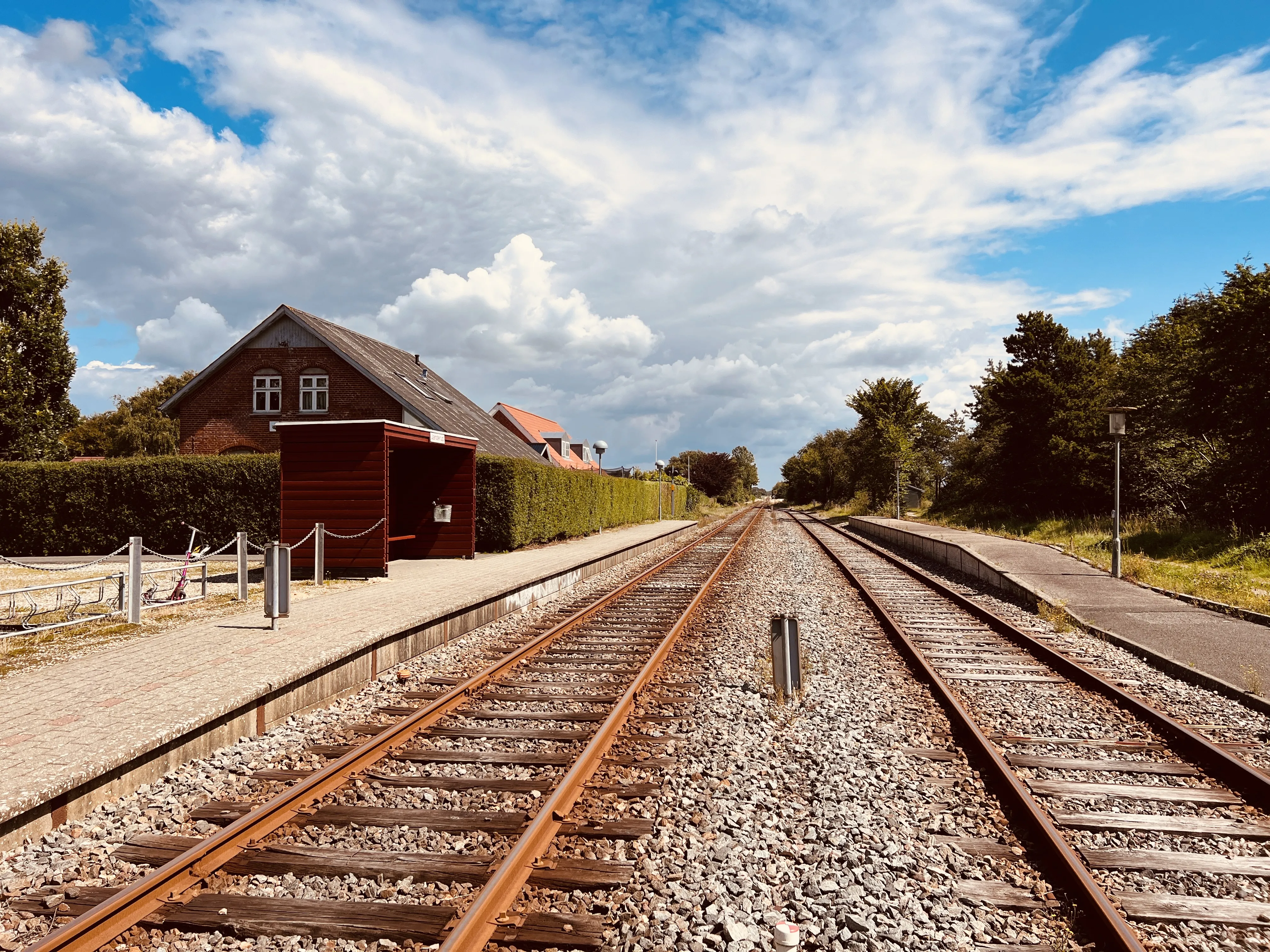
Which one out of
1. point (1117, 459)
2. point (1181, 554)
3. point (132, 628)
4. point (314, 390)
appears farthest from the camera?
point (314, 390)

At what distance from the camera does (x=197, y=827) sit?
4145mm

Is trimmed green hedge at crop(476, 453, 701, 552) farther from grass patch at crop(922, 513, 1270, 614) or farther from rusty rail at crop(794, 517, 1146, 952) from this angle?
grass patch at crop(922, 513, 1270, 614)

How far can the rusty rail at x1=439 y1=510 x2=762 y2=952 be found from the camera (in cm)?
297

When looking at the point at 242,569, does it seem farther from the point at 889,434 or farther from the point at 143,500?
the point at 889,434

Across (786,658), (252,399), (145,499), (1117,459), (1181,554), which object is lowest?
(786,658)

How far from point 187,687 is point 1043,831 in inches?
244

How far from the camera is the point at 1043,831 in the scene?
153 inches

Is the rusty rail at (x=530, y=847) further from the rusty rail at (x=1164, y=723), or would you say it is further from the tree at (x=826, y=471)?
the tree at (x=826, y=471)

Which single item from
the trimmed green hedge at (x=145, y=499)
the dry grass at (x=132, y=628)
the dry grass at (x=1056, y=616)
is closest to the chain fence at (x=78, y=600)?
the dry grass at (x=132, y=628)

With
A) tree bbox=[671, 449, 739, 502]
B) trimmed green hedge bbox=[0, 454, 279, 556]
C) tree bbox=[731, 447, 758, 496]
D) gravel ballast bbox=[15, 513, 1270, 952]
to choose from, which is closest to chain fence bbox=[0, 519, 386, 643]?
gravel ballast bbox=[15, 513, 1270, 952]

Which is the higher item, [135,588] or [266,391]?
[266,391]

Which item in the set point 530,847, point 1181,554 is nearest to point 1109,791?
point 530,847

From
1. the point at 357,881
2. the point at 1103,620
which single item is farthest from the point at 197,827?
the point at 1103,620

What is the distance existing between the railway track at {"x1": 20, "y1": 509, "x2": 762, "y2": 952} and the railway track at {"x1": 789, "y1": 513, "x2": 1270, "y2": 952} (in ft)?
6.75
